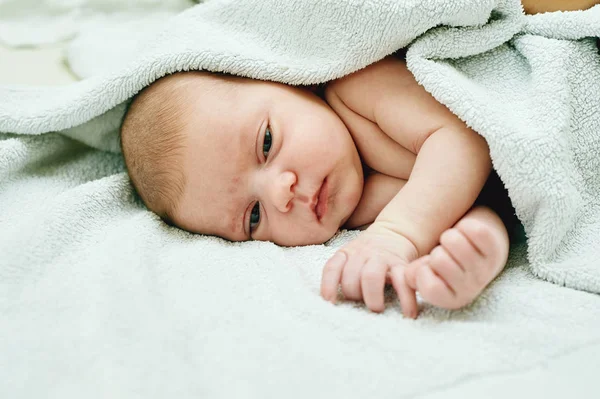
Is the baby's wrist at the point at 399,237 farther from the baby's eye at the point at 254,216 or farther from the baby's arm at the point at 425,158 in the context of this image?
the baby's eye at the point at 254,216

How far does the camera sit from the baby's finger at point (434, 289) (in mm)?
661

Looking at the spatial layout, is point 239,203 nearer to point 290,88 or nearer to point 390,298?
point 290,88

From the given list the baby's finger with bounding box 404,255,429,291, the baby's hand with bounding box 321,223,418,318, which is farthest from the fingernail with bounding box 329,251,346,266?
the baby's finger with bounding box 404,255,429,291

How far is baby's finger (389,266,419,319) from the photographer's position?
70 centimetres

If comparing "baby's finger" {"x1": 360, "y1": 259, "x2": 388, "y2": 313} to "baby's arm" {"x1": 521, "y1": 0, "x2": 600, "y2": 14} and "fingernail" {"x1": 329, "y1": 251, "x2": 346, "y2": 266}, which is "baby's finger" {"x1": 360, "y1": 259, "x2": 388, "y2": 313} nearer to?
"fingernail" {"x1": 329, "y1": 251, "x2": 346, "y2": 266}

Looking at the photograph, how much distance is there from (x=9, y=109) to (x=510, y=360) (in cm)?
110

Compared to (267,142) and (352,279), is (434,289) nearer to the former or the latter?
(352,279)

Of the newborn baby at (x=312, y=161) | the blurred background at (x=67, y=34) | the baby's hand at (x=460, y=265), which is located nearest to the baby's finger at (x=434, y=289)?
the baby's hand at (x=460, y=265)

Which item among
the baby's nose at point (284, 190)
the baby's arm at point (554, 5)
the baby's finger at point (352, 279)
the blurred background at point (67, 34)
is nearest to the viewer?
the baby's finger at point (352, 279)

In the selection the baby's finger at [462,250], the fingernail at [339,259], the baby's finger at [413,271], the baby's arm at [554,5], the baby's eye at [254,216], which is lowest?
the baby's eye at [254,216]

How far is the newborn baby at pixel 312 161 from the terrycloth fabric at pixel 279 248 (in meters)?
0.04

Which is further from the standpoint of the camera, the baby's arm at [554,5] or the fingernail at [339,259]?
the baby's arm at [554,5]

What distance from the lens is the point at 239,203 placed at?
987mm

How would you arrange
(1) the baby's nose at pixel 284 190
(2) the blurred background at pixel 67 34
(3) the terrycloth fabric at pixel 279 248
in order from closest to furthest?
(3) the terrycloth fabric at pixel 279 248
(1) the baby's nose at pixel 284 190
(2) the blurred background at pixel 67 34
